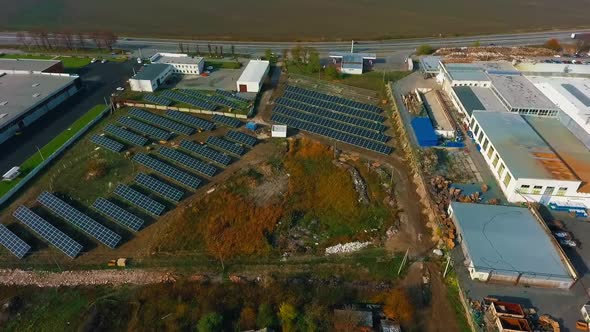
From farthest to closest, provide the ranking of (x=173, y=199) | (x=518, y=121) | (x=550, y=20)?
1. (x=550, y=20)
2. (x=518, y=121)
3. (x=173, y=199)

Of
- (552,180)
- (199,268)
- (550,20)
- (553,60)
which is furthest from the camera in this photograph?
(550,20)

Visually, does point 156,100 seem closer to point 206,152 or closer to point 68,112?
point 68,112

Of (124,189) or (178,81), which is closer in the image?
(124,189)

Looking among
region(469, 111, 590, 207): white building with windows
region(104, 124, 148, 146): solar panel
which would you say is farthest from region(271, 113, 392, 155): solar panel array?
region(104, 124, 148, 146): solar panel

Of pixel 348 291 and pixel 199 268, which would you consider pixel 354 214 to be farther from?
pixel 199 268

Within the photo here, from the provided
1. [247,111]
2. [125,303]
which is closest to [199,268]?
[125,303]

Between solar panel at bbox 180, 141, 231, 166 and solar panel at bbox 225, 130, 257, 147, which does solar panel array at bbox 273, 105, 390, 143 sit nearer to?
solar panel at bbox 225, 130, 257, 147

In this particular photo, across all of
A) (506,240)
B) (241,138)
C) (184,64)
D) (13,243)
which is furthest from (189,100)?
(506,240)
